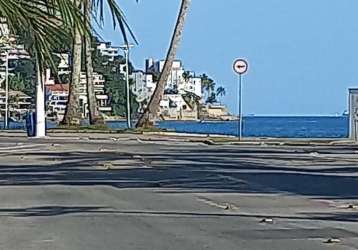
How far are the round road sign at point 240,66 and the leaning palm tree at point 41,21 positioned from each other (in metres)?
37.8

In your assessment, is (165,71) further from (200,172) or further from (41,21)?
(41,21)

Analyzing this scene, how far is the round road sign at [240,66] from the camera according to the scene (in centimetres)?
4231

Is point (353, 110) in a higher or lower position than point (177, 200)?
higher

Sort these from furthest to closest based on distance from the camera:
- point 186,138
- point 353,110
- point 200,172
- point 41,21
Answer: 1. point 186,138
2. point 353,110
3. point 200,172
4. point 41,21

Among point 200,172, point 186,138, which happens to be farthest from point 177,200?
point 186,138

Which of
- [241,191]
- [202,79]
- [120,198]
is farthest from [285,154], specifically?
[202,79]

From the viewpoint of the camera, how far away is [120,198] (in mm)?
17969

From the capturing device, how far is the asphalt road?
12375 millimetres

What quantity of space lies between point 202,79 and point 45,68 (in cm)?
14229

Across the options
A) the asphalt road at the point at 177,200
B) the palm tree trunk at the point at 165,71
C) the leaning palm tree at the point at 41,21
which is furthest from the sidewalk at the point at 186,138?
the leaning palm tree at the point at 41,21

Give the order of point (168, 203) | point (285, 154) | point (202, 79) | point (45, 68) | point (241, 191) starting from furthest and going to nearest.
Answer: point (202, 79), point (285, 154), point (241, 191), point (168, 203), point (45, 68)

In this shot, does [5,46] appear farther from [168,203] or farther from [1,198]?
[1,198]

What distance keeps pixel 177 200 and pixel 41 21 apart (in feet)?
42.9

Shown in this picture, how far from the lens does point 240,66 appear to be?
42.4 meters
